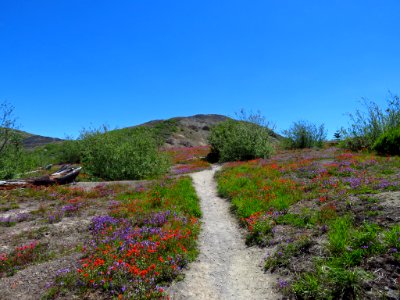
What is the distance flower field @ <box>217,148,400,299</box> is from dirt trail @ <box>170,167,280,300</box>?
16.7 inches

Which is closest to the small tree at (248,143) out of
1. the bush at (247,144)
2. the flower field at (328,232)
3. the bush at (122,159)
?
the bush at (247,144)

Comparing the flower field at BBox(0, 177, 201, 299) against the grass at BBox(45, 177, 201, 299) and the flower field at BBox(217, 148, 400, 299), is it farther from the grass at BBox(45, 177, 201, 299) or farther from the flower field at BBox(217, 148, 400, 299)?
the flower field at BBox(217, 148, 400, 299)

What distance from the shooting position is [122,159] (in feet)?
80.5

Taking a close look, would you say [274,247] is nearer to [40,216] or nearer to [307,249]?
[307,249]

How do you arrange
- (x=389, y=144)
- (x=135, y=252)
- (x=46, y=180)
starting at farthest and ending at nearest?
(x=389, y=144) → (x=46, y=180) → (x=135, y=252)

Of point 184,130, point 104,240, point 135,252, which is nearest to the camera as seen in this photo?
point 135,252

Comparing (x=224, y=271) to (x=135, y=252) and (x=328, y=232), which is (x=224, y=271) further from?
(x=328, y=232)

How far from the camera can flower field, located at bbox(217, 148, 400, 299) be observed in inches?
219

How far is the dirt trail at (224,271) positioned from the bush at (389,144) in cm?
1931

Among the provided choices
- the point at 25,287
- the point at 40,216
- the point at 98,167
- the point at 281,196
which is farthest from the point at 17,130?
the point at 281,196

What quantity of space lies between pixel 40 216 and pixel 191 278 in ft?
29.9

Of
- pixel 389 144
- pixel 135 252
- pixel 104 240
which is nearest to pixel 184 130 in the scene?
pixel 389 144


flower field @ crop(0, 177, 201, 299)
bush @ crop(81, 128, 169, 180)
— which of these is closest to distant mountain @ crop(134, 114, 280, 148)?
bush @ crop(81, 128, 169, 180)

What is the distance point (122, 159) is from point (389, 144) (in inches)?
929
